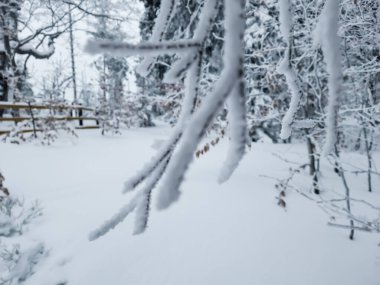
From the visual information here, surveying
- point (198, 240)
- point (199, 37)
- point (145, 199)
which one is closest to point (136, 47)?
point (199, 37)

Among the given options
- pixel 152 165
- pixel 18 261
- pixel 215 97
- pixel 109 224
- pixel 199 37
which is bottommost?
pixel 18 261

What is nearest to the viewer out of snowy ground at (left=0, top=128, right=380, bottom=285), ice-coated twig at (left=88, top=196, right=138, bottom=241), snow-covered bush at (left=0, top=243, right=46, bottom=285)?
ice-coated twig at (left=88, top=196, right=138, bottom=241)

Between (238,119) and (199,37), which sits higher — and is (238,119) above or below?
below

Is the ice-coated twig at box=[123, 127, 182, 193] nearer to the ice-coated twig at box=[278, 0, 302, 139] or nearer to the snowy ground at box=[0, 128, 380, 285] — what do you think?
the ice-coated twig at box=[278, 0, 302, 139]

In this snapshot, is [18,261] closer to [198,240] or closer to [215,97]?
[198,240]

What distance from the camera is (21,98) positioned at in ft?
25.7

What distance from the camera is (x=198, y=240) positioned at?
2.71 meters

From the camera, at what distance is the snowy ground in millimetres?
2326

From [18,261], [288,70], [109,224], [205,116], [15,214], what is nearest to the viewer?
[205,116]

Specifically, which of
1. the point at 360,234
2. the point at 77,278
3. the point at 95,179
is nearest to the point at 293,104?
the point at 77,278

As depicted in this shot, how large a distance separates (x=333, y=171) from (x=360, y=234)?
270 centimetres

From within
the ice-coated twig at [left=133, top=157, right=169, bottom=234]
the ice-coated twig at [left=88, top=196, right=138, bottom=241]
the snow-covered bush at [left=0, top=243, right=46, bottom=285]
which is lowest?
the snow-covered bush at [left=0, top=243, right=46, bottom=285]

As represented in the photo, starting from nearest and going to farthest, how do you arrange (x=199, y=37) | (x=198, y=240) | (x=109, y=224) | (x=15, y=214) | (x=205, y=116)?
1. (x=205, y=116)
2. (x=199, y=37)
3. (x=109, y=224)
4. (x=198, y=240)
5. (x=15, y=214)

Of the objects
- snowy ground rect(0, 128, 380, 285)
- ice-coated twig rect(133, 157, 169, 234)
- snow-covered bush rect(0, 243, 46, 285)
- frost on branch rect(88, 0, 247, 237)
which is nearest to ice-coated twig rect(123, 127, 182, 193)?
ice-coated twig rect(133, 157, 169, 234)
